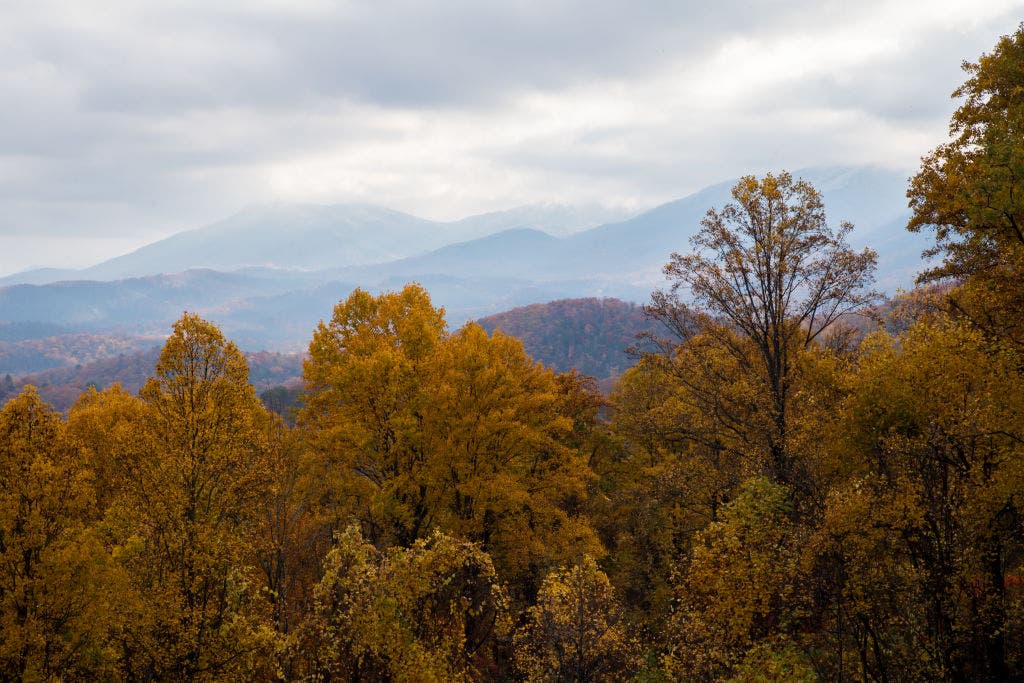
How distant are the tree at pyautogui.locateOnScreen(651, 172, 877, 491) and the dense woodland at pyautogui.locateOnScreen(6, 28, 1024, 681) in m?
0.11

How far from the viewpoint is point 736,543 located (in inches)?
610

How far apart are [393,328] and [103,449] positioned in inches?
552

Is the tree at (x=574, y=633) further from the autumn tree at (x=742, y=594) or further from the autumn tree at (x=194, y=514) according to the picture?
the autumn tree at (x=194, y=514)

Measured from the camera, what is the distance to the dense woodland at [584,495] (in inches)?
527

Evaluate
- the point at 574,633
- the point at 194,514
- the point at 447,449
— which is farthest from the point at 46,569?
the point at 574,633

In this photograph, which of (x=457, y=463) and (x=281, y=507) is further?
(x=457, y=463)

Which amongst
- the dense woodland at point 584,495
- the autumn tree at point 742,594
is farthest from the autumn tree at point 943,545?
the autumn tree at point 742,594

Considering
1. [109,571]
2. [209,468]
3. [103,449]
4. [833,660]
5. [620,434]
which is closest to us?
[833,660]

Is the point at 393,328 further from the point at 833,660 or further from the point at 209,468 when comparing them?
the point at 833,660

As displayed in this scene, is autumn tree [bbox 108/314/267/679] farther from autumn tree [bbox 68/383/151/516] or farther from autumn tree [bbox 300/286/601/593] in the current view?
autumn tree [bbox 300/286/601/593]

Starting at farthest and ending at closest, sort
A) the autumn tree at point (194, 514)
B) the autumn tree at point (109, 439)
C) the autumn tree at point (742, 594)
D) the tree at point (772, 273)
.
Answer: the tree at point (772, 273)
the autumn tree at point (109, 439)
the autumn tree at point (194, 514)
the autumn tree at point (742, 594)

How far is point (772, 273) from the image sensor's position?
74.2 feet

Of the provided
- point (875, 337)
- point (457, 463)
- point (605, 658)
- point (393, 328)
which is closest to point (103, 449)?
point (393, 328)

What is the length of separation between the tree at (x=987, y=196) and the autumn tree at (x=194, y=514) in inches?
786
